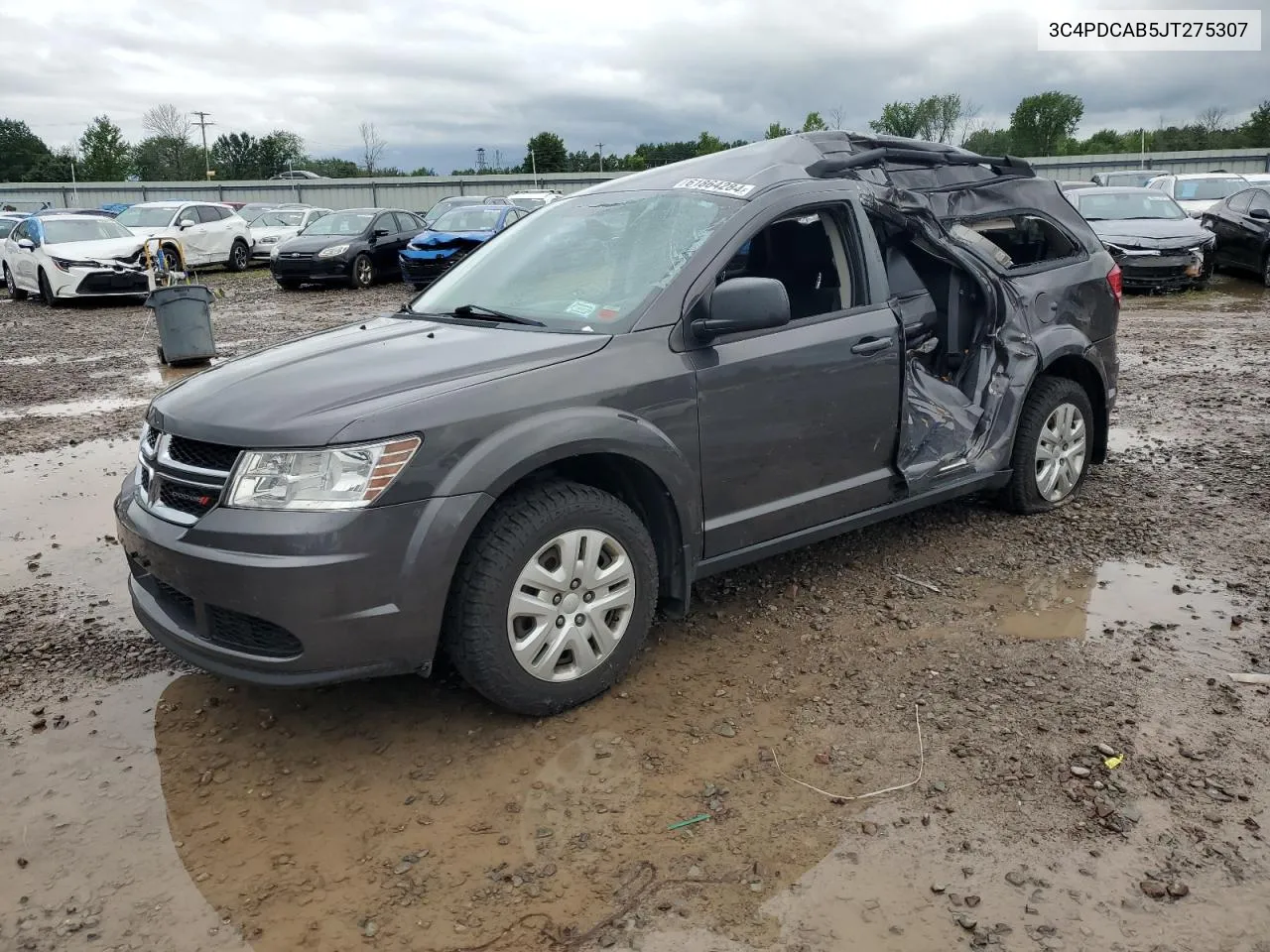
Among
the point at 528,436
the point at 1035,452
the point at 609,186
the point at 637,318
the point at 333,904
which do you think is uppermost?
the point at 609,186

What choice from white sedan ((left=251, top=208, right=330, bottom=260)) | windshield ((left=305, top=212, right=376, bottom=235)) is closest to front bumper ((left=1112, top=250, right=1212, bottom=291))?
windshield ((left=305, top=212, right=376, bottom=235))

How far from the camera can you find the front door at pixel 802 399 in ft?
12.5

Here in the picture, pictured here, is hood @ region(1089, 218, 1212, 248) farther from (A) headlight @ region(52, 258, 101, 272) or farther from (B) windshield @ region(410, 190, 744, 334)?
(A) headlight @ region(52, 258, 101, 272)

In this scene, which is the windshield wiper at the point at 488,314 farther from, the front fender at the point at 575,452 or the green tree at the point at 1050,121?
the green tree at the point at 1050,121

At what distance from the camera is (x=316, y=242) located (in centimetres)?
1962

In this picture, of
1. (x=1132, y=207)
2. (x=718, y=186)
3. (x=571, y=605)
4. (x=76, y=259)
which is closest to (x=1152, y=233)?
(x=1132, y=207)

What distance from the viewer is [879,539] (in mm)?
5188

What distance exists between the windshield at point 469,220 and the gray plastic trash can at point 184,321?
28.5 ft

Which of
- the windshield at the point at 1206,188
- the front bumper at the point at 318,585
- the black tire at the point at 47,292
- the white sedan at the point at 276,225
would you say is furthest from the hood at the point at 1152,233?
the white sedan at the point at 276,225

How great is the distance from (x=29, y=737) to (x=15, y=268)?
17959 mm

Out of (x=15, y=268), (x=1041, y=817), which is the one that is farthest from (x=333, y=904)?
(x=15, y=268)

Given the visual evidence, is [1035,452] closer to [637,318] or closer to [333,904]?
[637,318]

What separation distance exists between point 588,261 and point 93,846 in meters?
2.66

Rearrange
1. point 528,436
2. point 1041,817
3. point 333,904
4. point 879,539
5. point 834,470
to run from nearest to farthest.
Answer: point 333,904, point 1041,817, point 528,436, point 834,470, point 879,539
